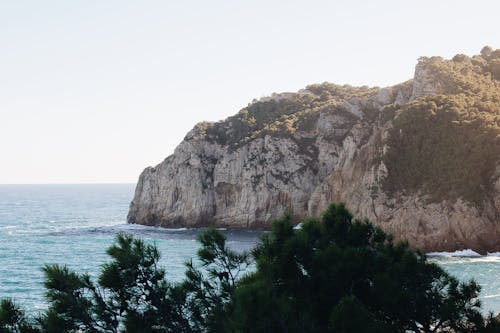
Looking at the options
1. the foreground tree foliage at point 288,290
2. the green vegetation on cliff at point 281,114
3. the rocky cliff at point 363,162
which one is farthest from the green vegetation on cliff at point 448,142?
the foreground tree foliage at point 288,290

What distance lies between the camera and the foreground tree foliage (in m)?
13.9

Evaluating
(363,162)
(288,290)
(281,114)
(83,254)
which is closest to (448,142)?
(363,162)

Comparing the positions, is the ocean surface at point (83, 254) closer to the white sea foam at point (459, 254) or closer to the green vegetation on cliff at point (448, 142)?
the white sea foam at point (459, 254)

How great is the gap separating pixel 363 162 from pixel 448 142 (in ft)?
33.6

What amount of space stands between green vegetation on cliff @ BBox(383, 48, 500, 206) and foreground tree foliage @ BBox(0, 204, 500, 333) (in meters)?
39.5

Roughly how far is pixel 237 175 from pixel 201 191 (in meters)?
5.42

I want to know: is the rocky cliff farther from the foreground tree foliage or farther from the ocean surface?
the foreground tree foliage

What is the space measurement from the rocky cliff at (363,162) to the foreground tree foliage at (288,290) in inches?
1514

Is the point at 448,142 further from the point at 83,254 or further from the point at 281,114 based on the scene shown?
the point at 83,254

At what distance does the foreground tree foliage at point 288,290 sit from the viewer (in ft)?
45.5

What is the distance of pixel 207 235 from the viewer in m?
16.2

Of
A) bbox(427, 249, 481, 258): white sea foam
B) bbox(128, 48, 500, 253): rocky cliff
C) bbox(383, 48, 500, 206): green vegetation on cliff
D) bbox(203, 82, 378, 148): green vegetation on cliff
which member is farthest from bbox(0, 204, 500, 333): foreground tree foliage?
bbox(203, 82, 378, 148): green vegetation on cliff

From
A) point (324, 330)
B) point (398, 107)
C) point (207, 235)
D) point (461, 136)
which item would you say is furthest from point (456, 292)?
point (398, 107)

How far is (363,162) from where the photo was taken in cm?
6494
